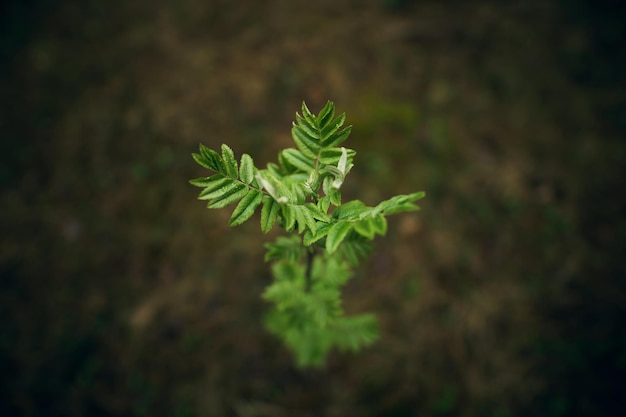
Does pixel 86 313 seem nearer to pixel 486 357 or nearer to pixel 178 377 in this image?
pixel 178 377

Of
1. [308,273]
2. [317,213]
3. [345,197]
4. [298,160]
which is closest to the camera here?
[317,213]

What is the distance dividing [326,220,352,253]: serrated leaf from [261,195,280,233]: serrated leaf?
0.70ft

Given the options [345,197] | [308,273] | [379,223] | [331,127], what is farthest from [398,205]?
[345,197]

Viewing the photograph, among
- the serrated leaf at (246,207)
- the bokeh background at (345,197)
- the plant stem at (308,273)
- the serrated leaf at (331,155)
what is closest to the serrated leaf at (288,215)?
the serrated leaf at (246,207)

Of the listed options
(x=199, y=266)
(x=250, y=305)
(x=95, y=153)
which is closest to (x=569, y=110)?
(x=250, y=305)

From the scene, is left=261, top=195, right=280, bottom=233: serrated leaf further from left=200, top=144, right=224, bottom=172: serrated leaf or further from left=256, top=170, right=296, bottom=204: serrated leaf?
left=200, top=144, right=224, bottom=172: serrated leaf

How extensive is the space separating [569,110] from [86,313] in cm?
523

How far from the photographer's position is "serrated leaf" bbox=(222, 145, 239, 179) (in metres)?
1.33

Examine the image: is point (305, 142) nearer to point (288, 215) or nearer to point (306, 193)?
point (306, 193)

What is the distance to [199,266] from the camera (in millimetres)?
3592

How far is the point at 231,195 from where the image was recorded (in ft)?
4.52

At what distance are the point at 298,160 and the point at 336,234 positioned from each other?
15.8 inches

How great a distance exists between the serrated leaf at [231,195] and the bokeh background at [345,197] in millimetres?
2290

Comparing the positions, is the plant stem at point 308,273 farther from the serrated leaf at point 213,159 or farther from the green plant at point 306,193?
the serrated leaf at point 213,159
